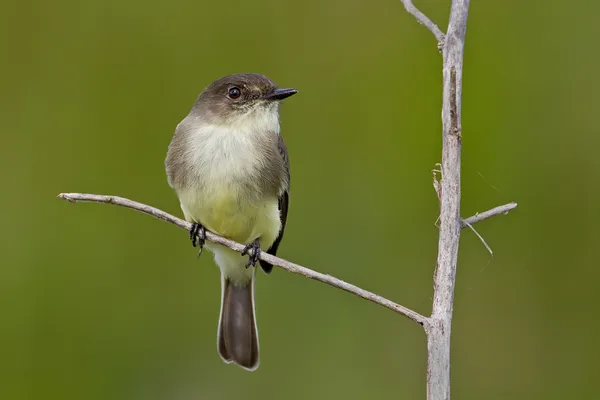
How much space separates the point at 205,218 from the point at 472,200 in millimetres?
1781

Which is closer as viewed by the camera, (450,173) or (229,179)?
(450,173)

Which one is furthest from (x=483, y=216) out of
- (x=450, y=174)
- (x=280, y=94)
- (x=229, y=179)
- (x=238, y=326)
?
(x=238, y=326)

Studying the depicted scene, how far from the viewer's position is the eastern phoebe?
3.79 meters

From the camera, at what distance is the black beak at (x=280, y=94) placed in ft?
12.9

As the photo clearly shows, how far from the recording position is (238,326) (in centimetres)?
452

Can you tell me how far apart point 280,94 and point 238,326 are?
124cm

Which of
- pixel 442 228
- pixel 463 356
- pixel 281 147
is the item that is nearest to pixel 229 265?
pixel 281 147

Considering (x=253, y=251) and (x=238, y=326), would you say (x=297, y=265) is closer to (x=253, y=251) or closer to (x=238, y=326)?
(x=253, y=251)

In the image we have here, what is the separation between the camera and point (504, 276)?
507cm

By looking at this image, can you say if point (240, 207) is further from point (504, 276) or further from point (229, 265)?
point (504, 276)

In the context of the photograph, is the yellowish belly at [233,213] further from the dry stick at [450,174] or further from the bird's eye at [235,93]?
the dry stick at [450,174]

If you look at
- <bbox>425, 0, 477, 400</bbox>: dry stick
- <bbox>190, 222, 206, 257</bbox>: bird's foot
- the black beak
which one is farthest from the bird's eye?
<bbox>425, 0, 477, 400</bbox>: dry stick

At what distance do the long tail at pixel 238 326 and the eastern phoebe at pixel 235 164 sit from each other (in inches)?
19.3

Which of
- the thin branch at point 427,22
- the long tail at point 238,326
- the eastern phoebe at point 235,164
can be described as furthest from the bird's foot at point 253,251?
the thin branch at point 427,22
